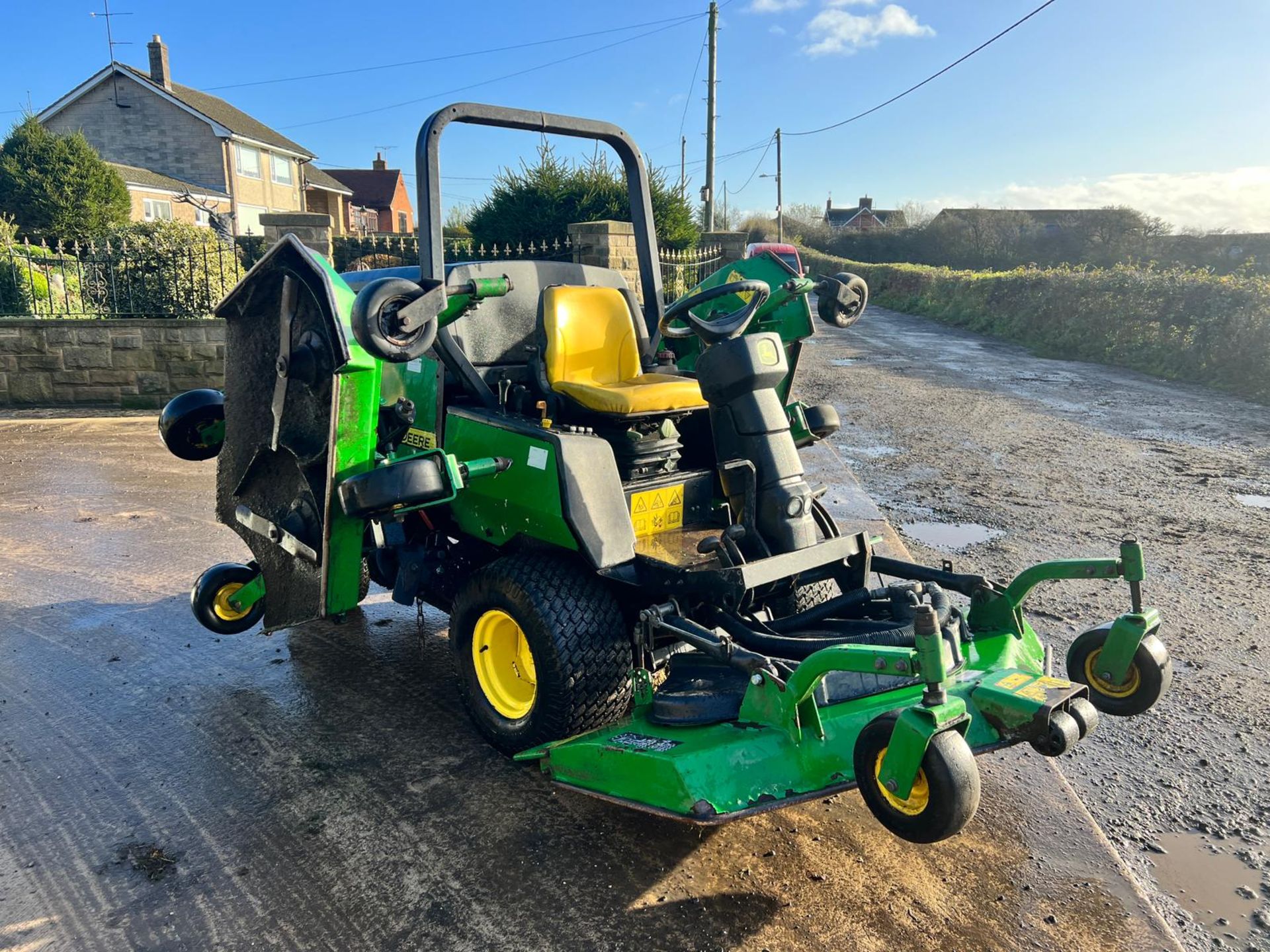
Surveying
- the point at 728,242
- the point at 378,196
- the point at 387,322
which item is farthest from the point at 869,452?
the point at 378,196

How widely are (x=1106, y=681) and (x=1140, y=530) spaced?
372 cm

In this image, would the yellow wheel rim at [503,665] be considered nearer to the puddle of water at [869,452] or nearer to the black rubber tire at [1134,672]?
the black rubber tire at [1134,672]

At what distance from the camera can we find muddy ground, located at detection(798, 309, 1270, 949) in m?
2.93

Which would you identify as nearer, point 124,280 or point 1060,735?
point 1060,735

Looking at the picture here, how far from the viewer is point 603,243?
10422mm

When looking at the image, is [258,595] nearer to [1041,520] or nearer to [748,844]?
[748,844]

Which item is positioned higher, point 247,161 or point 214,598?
point 247,161

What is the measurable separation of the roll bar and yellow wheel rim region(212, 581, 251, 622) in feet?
5.22

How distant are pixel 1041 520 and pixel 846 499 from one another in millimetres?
1270

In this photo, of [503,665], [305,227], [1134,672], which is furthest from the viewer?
[305,227]

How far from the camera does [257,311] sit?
11.9 feet

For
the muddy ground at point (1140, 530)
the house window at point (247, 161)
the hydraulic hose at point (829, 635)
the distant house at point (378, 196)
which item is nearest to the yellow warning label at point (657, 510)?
the hydraulic hose at point (829, 635)

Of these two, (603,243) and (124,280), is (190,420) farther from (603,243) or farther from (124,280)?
(124,280)

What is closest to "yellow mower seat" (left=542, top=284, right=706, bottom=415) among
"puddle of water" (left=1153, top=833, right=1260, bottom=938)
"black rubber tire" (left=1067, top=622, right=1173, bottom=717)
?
"black rubber tire" (left=1067, top=622, right=1173, bottom=717)
